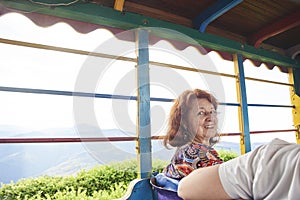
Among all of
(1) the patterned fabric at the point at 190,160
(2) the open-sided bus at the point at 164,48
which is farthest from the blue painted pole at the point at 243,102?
(1) the patterned fabric at the point at 190,160

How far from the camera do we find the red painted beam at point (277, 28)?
259cm

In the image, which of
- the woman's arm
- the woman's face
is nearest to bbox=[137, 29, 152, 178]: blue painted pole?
the woman's face

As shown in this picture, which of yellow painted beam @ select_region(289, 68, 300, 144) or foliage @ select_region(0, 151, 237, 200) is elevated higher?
yellow painted beam @ select_region(289, 68, 300, 144)

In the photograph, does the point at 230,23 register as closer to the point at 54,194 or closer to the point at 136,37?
the point at 136,37

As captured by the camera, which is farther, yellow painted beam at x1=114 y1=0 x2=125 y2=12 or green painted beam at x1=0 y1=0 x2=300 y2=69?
yellow painted beam at x1=114 y1=0 x2=125 y2=12

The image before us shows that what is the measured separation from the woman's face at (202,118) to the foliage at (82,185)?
0.33 metres

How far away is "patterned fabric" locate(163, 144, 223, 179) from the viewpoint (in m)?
1.29

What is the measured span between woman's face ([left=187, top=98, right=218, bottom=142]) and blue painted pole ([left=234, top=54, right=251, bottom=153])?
111cm

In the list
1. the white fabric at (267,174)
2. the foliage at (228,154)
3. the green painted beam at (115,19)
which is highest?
the green painted beam at (115,19)

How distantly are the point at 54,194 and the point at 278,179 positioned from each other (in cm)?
164

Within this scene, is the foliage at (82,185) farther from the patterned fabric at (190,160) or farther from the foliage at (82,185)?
the patterned fabric at (190,160)

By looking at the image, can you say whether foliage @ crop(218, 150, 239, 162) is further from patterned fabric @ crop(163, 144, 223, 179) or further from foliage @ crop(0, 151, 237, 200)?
patterned fabric @ crop(163, 144, 223, 179)

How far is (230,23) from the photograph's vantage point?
2812mm

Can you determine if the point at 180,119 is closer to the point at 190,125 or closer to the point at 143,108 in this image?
the point at 190,125
